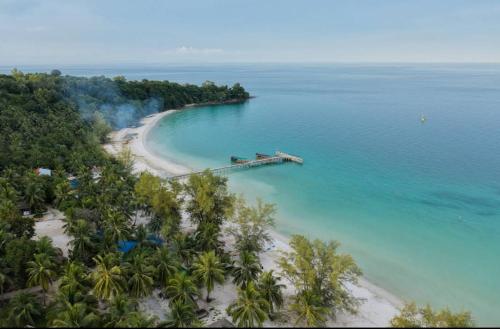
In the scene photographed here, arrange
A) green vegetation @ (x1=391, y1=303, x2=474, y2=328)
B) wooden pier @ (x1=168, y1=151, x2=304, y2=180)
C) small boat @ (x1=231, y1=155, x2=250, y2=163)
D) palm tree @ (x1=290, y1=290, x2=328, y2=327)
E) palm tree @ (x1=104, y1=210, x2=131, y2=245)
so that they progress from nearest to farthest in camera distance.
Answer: green vegetation @ (x1=391, y1=303, x2=474, y2=328) → palm tree @ (x1=290, y1=290, x2=328, y2=327) → palm tree @ (x1=104, y1=210, x2=131, y2=245) → wooden pier @ (x1=168, y1=151, x2=304, y2=180) → small boat @ (x1=231, y1=155, x2=250, y2=163)

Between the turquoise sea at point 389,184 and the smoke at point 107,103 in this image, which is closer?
the turquoise sea at point 389,184

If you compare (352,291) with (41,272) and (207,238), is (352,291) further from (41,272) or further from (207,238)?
(41,272)

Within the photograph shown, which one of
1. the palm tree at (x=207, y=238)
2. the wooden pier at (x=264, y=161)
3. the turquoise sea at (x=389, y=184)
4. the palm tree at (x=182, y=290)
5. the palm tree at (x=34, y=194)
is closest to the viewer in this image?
the palm tree at (x=182, y=290)

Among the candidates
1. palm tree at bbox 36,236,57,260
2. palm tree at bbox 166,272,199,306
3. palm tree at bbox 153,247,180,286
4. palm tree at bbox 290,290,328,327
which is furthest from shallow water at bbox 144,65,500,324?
palm tree at bbox 36,236,57,260

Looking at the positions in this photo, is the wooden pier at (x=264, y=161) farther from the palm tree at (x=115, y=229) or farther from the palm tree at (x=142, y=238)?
the palm tree at (x=142, y=238)

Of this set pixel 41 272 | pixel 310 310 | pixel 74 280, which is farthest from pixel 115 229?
pixel 310 310

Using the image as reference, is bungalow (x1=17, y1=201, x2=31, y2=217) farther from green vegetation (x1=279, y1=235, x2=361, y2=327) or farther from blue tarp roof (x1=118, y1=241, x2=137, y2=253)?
green vegetation (x1=279, y1=235, x2=361, y2=327)

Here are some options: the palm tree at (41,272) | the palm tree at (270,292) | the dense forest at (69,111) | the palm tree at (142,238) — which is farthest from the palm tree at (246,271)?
the dense forest at (69,111)

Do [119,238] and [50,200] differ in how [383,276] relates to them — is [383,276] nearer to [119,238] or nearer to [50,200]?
[119,238]
